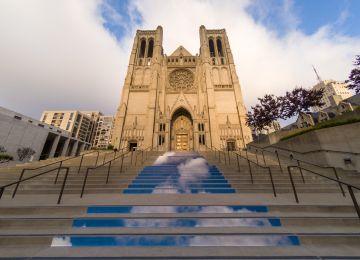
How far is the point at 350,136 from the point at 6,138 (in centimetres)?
3715

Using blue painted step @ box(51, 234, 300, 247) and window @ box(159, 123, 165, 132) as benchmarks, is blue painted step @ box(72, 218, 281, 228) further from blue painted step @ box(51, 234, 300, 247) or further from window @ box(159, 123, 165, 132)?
window @ box(159, 123, 165, 132)

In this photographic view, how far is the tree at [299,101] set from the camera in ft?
56.2

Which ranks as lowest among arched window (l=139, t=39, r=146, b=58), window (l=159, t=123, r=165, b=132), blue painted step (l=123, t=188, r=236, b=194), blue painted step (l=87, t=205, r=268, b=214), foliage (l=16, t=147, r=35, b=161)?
blue painted step (l=87, t=205, r=268, b=214)

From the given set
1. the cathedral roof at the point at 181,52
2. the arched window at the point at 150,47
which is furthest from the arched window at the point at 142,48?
the cathedral roof at the point at 181,52

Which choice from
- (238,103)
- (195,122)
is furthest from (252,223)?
(238,103)

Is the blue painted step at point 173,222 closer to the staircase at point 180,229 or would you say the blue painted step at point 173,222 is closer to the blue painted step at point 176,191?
the staircase at point 180,229

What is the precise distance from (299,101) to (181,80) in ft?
69.8

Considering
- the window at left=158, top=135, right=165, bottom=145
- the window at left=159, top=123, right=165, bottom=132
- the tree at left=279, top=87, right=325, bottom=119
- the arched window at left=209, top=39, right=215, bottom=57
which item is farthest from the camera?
the arched window at left=209, top=39, right=215, bottom=57

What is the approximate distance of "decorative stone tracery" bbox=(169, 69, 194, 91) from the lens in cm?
3162

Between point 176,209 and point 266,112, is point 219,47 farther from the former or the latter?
point 176,209

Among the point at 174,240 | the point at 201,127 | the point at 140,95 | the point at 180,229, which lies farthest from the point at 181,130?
the point at 174,240

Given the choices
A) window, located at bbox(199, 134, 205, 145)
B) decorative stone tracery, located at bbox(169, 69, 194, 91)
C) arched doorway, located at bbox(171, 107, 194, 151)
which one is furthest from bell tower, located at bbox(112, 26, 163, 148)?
window, located at bbox(199, 134, 205, 145)

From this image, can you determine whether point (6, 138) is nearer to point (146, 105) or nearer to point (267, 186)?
point (146, 105)

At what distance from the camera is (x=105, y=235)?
278cm
